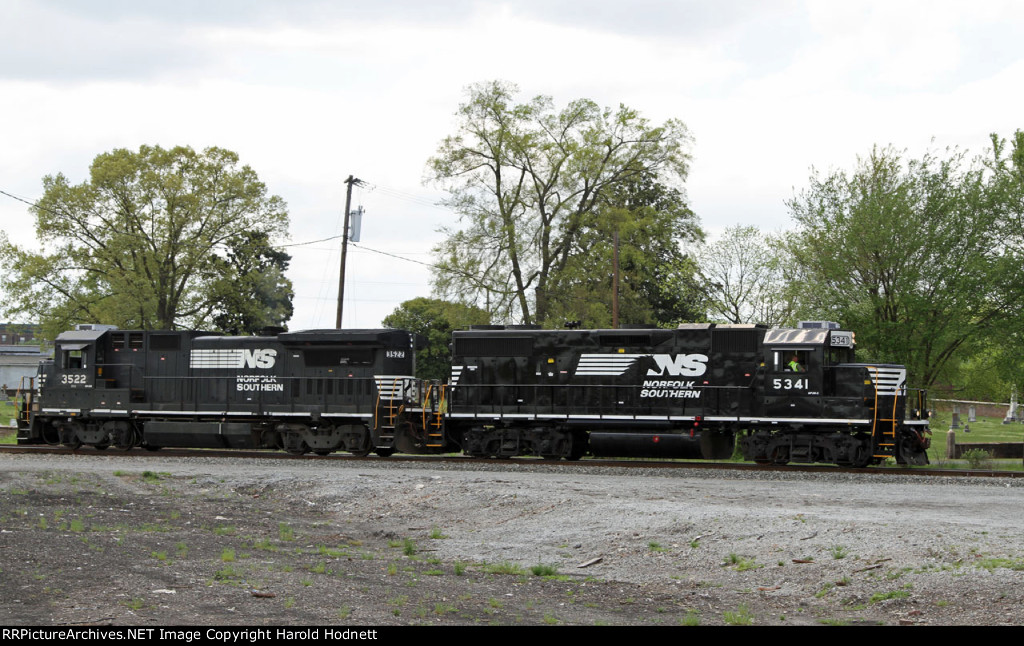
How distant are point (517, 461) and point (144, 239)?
26817 millimetres

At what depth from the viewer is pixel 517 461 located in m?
23.3

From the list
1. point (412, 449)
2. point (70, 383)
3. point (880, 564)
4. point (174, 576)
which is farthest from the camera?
point (70, 383)

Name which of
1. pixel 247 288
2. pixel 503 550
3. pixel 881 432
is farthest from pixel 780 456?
pixel 247 288

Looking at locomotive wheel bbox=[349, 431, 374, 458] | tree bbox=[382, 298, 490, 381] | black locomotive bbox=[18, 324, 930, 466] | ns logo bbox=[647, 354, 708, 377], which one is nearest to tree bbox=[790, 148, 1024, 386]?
black locomotive bbox=[18, 324, 930, 466]

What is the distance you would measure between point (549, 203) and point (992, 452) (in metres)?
19.0

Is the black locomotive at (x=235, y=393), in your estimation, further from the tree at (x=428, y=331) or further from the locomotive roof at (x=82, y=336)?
the tree at (x=428, y=331)

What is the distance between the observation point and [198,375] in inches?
1048

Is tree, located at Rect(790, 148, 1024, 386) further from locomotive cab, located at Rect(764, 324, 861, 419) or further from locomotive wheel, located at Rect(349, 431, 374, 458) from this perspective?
locomotive wheel, located at Rect(349, 431, 374, 458)

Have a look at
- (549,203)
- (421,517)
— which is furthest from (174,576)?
(549,203)

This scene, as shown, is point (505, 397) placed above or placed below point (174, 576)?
above

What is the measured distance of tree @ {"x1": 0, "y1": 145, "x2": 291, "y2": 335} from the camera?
42.8 m

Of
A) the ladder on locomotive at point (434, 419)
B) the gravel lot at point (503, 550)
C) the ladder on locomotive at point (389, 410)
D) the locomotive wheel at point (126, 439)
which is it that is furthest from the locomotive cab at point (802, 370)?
the locomotive wheel at point (126, 439)

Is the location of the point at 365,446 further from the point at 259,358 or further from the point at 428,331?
the point at 428,331

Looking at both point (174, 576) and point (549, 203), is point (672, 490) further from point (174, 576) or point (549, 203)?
point (549, 203)
